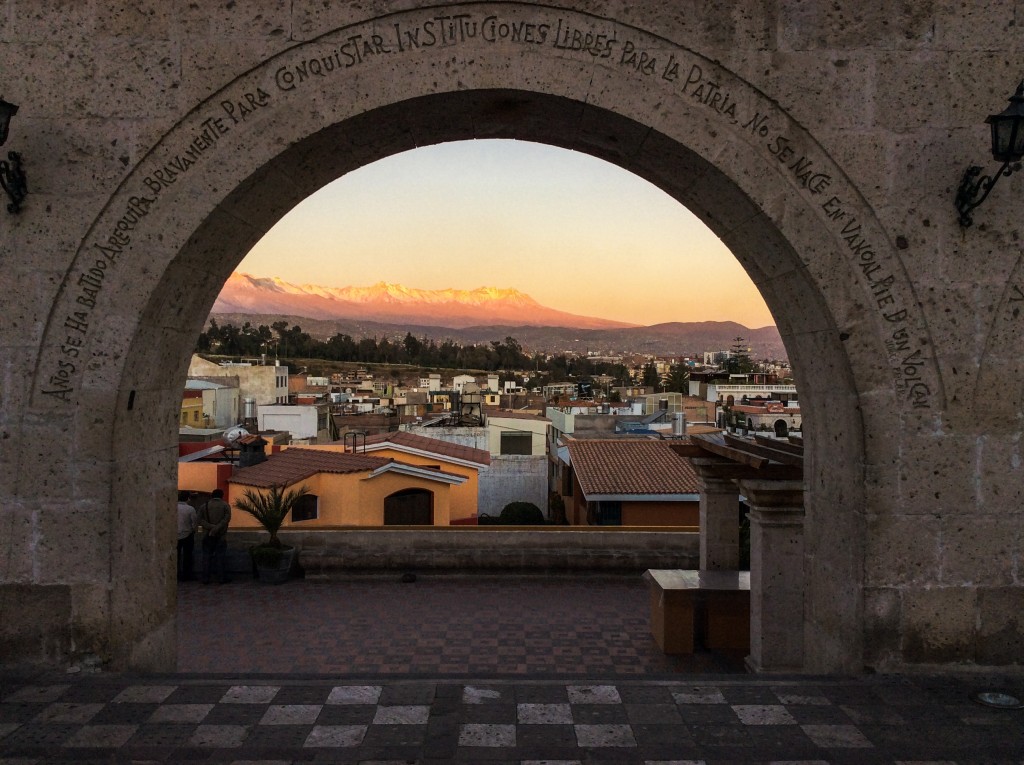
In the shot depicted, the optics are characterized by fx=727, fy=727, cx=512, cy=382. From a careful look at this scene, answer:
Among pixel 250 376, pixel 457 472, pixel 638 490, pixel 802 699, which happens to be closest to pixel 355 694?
pixel 802 699

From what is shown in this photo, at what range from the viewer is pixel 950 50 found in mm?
4453

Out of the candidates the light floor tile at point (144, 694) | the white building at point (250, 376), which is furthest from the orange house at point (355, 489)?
the white building at point (250, 376)

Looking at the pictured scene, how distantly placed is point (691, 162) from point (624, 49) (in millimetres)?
796

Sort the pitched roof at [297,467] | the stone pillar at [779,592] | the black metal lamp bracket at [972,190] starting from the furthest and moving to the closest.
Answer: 1. the pitched roof at [297,467]
2. the stone pillar at [779,592]
3. the black metal lamp bracket at [972,190]

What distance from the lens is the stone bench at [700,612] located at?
6941 mm

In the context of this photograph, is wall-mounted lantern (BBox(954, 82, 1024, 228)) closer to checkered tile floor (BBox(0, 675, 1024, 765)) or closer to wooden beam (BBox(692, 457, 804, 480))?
wooden beam (BBox(692, 457, 804, 480))

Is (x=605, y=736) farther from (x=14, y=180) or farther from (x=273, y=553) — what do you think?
(x=273, y=553)

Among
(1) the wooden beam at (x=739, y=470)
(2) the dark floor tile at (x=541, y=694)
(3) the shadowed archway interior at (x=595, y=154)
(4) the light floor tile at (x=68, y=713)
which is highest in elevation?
(3) the shadowed archway interior at (x=595, y=154)

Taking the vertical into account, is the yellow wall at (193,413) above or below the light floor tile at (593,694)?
below

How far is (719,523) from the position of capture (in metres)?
7.59

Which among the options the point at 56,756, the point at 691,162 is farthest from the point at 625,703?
the point at 691,162

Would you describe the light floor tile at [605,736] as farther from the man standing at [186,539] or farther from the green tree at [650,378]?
the green tree at [650,378]

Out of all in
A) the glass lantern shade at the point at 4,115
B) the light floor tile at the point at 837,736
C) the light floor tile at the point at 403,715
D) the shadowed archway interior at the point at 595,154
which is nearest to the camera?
the light floor tile at the point at 837,736

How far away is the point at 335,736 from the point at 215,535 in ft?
18.3
